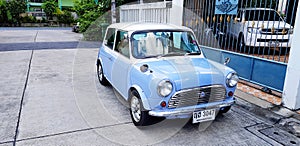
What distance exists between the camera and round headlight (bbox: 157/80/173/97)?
2.79 meters

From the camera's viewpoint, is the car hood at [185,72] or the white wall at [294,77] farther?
the white wall at [294,77]

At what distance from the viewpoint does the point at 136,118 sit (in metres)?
3.31

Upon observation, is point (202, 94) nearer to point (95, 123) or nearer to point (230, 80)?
point (230, 80)

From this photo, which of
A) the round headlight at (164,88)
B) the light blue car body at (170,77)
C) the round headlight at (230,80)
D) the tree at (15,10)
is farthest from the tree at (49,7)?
the round headlight at (230,80)

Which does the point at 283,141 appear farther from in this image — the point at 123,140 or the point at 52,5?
the point at 52,5

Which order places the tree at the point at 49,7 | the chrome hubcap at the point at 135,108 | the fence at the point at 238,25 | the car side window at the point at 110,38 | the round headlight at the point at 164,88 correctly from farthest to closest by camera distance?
1. the tree at the point at 49,7
2. the fence at the point at 238,25
3. the car side window at the point at 110,38
4. the chrome hubcap at the point at 135,108
5. the round headlight at the point at 164,88

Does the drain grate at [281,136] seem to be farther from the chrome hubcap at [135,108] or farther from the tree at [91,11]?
the tree at [91,11]

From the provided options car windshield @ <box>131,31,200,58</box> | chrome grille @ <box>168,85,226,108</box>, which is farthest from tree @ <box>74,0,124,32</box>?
chrome grille @ <box>168,85,226,108</box>

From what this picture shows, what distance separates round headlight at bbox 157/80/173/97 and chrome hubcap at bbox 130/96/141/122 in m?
0.51

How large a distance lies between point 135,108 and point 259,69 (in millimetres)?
3072

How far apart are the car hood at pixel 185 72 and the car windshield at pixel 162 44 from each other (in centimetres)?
21

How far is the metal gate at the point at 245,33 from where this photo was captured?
4.70 m

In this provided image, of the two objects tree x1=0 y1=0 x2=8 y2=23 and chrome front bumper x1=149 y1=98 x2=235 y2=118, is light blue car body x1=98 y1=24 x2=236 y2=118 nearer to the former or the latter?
chrome front bumper x1=149 y1=98 x2=235 y2=118

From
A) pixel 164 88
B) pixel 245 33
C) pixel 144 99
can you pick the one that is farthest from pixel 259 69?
pixel 144 99
